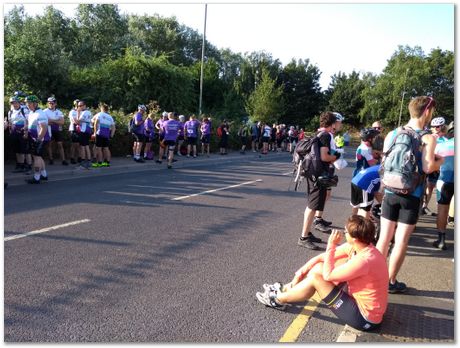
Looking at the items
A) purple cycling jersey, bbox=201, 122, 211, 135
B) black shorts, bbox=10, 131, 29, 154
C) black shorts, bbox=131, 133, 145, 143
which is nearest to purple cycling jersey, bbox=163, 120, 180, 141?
black shorts, bbox=131, 133, 145, 143

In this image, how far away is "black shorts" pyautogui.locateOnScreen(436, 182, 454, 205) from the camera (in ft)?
19.9

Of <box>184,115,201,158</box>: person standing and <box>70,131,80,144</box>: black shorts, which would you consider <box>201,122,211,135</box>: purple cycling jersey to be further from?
<box>70,131,80,144</box>: black shorts

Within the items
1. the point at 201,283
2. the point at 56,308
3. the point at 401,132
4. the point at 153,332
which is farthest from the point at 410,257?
the point at 56,308

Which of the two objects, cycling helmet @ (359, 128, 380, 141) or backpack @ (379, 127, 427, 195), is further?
cycling helmet @ (359, 128, 380, 141)

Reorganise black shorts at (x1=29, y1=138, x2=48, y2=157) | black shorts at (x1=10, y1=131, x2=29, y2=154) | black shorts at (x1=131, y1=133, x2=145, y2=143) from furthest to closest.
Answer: black shorts at (x1=131, y1=133, x2=145, y2=143) → black shorts at (x1=10, y1=131, x2=29, y2=154) → black shorts at (x1=29, y1=138, x2=48, y2=157)

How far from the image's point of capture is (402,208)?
4.18 meters

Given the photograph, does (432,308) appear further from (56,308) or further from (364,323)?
(56,308)

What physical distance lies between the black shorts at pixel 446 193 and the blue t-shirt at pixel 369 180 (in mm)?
913

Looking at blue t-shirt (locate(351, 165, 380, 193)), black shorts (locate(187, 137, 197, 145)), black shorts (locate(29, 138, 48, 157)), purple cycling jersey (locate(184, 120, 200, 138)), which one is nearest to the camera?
blue t-shirt (locate(351, 165, 380, 193))

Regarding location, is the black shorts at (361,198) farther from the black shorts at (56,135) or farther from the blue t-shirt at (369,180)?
the black shorts at (56,135)

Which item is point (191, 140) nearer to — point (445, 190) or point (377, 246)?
point (445, 190)

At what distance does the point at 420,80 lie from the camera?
59.4 metres

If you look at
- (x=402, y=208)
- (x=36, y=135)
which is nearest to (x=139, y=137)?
(x=36, y=135)

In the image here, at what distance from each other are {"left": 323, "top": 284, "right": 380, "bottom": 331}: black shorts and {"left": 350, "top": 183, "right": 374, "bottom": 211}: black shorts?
109 inches
